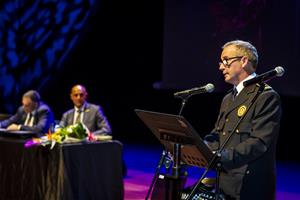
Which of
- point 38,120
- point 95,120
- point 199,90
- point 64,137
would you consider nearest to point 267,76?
point 199,90

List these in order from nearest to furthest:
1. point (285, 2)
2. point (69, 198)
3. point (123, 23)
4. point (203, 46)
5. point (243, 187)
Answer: point (243, 187), point (69, 198), point (285, 2), point (203, 46), point (123, 23)

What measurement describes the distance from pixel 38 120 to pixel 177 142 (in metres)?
4.84

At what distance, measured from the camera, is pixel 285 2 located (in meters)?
8.34

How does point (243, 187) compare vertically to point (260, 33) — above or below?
below

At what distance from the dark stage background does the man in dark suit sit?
5.47m

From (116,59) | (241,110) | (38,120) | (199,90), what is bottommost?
(38,120)

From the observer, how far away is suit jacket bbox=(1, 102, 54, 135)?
26.3 ft

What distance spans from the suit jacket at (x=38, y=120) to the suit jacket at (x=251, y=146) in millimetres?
4271

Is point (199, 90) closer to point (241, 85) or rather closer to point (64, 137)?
point (241, 85)

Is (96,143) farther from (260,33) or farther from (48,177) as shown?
(260,33)

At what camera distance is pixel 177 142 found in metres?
3.71

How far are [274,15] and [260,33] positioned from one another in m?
0.33

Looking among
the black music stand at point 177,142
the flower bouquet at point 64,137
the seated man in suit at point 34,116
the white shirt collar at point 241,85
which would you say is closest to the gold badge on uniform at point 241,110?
the white shirt collar at point 241,85

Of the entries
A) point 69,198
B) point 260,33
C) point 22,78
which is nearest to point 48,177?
point 69,198
